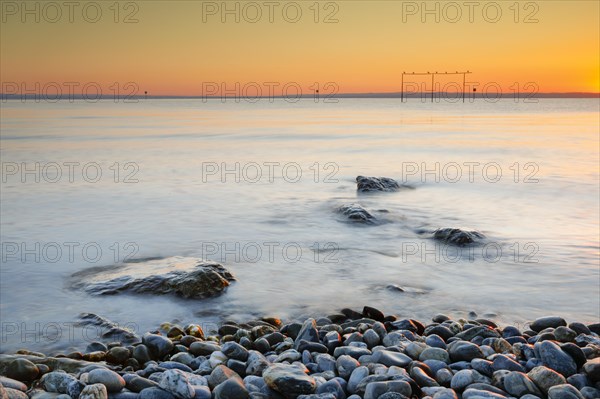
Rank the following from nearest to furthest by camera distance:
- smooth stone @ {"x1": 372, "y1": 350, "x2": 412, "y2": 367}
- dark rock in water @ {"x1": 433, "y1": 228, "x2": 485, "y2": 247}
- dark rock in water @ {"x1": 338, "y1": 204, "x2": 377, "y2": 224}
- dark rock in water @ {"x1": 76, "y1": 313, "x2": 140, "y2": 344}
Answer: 1. smooth stone @ {"x1": 372, "y1": 350, "x2": 412, "y2": 367}
2. dark rock in water @ {"x1": 76, "y1": 313, "x2": 140, "y2": 344}
3. dark rock in water @ {"x1": 433, "y1": 228, "x2": 485, "y2": 247}
4. dark rock in water @ {"x1": 338, "y1": 204, "x2": 377, "y2": 224}

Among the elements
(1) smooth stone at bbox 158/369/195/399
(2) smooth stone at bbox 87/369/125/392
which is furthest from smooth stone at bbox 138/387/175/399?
(2) smooth stone at bbox 87/369/125/392

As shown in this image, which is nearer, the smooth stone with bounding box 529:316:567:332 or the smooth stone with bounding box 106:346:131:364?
the smooth stone with bounding box 106:346:131:364

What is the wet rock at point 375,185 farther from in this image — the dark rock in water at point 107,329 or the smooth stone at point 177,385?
the smooth stone at point 177,385

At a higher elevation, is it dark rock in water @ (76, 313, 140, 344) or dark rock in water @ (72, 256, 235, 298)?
dark rock in water @ (72, 256, 235, 298)

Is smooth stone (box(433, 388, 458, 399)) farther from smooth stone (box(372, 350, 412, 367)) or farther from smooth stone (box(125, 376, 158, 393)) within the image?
smooth stone (box(125, 376, 158, 393))

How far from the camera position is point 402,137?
30.3 metres

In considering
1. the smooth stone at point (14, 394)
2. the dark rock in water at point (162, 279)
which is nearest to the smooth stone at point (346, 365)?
the smooth stone at point (14, 394)

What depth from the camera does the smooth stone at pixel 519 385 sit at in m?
3.46

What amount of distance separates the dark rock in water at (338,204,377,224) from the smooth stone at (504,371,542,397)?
5799mm

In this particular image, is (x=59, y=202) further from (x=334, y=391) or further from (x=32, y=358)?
(x=334, y=391)

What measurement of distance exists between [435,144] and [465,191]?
13.6 meters

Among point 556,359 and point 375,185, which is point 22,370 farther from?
point 375,185

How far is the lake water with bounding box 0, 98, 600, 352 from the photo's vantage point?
18.5 ft

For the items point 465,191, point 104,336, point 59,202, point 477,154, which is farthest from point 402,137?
point 104,336
